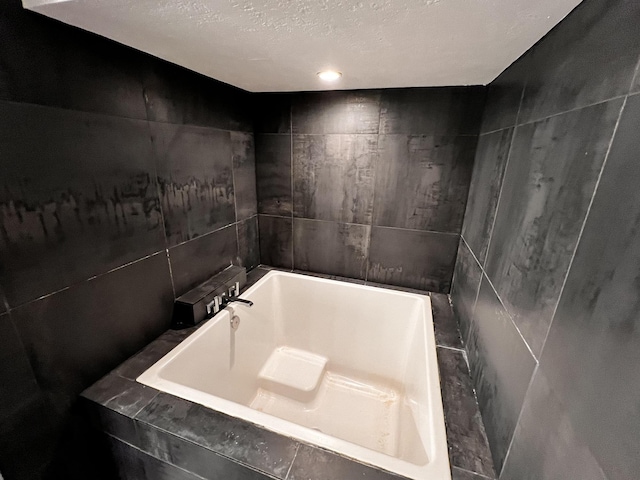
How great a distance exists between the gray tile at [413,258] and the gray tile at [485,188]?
0.64ft

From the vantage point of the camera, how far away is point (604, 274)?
0.45m

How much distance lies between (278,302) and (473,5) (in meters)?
1.72

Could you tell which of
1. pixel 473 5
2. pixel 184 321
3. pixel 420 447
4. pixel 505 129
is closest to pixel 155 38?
pixel 473 5

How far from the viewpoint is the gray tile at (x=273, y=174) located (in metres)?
1.76

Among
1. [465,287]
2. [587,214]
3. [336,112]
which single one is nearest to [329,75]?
[336,112]

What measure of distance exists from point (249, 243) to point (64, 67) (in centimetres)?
125

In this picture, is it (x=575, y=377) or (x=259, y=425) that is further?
(x=259, y=425)

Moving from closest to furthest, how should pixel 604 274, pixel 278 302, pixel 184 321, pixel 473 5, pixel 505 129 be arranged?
pixel 604 274
pixel 473 5
pixel 505 129
pixel 184 321
pixel 278 302

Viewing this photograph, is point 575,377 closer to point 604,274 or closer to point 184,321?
point 604,274

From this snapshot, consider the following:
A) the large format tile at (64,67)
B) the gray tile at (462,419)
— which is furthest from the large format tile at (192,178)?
the gray tile at (462,419)

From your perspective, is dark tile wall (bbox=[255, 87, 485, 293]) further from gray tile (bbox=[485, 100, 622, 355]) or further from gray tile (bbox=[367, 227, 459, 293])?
gray tile (bbox=[485, 100, 622, 355])

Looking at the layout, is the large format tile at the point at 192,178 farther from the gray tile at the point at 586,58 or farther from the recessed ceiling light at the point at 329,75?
the gray tile at the point at 586,58

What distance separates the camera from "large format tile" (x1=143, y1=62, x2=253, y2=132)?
108cm

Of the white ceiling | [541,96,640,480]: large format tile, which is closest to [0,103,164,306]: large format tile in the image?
the white ceiling
